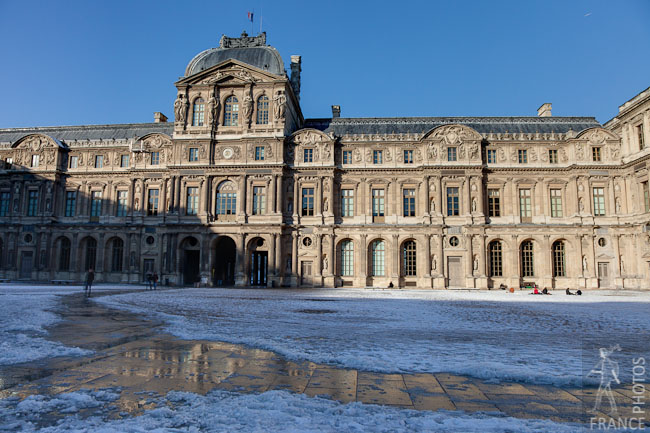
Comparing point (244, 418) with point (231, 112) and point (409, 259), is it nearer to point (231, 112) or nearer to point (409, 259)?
point (409, 259)

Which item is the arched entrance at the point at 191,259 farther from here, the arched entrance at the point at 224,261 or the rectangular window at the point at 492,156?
the rectangular window at the point at 492,156

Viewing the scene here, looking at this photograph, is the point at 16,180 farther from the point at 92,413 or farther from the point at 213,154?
the point at 92,413

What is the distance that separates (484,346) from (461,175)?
34.0m

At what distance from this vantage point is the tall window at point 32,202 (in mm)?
47219

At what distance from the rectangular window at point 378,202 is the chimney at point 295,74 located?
16.3 metres

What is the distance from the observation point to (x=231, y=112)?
43.8 meters

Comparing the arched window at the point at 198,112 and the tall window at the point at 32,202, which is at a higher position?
the arched window at the point at 198,112

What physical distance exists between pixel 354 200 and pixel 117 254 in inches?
1055

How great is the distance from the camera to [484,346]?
31.7ft

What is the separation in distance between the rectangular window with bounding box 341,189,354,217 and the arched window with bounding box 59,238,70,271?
31.4 meters

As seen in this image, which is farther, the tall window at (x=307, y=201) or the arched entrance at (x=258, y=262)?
the tall window at (x=307, y=201)

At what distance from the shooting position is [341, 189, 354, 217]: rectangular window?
42906 mm

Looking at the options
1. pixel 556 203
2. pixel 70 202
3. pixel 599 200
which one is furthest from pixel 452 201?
pixel 70 202

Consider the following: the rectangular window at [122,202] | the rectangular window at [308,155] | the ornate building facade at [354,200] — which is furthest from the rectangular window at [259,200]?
the rectangular window at [122,202]
